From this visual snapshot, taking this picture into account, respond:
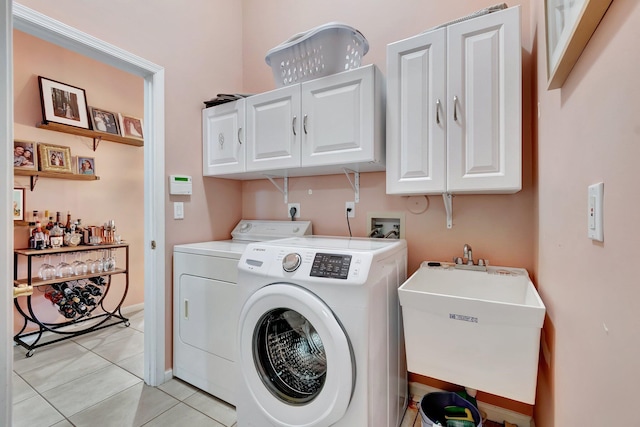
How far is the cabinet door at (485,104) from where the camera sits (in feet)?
4.19

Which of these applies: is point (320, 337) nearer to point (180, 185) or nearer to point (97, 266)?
point (180, 185)

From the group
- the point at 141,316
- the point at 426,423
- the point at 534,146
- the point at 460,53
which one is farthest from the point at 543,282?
the point at 141,316

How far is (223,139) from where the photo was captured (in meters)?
2.14

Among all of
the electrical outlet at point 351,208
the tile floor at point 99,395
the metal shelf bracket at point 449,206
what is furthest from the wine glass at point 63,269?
the metal shelf bracket at point 449,206

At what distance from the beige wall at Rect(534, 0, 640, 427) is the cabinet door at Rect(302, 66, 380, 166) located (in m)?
0.79

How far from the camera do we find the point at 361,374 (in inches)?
42.7

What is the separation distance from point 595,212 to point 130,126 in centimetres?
382

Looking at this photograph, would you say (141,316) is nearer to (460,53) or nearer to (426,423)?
(426,423)

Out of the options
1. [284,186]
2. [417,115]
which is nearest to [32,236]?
[284,186]

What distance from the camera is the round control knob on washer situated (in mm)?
1237

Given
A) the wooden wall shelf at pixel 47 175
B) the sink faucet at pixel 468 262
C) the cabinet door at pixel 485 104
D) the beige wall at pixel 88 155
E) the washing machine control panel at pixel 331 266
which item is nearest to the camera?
the washing machine control panel at pixel 331 266

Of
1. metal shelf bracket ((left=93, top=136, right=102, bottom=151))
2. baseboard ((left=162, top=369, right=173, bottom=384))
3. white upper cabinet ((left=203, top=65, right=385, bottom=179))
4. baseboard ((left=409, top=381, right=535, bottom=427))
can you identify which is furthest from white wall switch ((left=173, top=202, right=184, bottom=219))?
baseboard ((left=409, top=381, right=535, bottom=427))

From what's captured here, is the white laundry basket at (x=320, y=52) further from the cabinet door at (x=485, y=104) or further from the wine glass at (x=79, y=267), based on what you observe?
the wine glass at (x=79, y=267)

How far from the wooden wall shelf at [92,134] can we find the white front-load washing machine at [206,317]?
1.79 metres
